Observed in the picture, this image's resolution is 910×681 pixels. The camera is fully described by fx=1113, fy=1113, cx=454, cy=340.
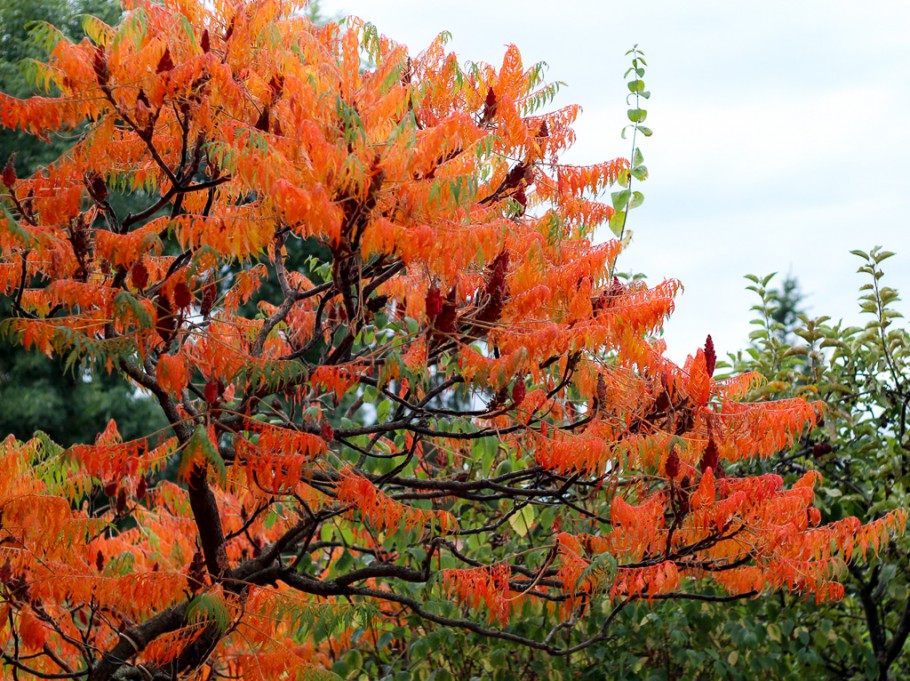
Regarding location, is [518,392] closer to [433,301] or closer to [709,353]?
[433,301]

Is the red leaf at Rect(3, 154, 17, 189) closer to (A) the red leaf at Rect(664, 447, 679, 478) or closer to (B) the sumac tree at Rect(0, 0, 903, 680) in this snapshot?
(B) the sumac tree at Rect(0, 0, 903, 680)

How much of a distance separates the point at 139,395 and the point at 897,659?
33.1 feet

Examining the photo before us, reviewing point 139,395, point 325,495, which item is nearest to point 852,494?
point 325,495

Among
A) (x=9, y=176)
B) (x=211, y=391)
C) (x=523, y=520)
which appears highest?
(x=9, y=176)

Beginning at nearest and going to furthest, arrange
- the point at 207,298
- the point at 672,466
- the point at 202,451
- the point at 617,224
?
the point at 202,451, the point at 672,466, the point at 207,298, the point at 617,224

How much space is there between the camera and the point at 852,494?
6230mm

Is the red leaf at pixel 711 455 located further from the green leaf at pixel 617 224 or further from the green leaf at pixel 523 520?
the green leaf at pixel 617 224

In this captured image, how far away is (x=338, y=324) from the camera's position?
16.8 ft

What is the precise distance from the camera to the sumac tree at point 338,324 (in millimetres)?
3936

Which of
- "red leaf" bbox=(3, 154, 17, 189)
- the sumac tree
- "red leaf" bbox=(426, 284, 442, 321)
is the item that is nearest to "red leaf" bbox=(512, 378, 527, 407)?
the sumac tree

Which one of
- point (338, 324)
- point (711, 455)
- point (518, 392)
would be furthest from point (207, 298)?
point (711, 455)

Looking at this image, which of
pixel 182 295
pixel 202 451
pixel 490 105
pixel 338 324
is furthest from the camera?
pixel 338 324

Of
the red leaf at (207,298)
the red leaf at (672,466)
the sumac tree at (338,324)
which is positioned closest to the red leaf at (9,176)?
the sumac tree at (338,324)

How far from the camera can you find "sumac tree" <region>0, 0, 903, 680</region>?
394 cm
